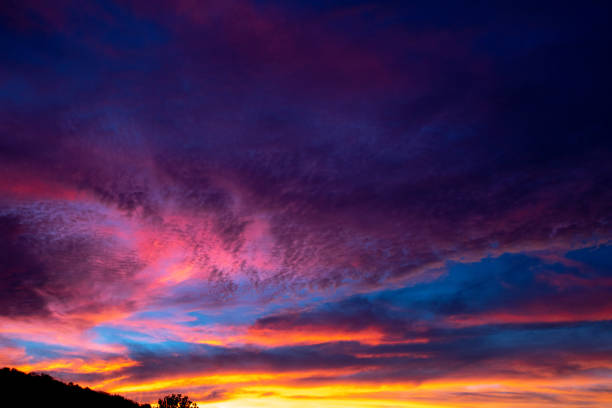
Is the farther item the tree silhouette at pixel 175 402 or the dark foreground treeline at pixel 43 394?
the tree silhouette at pixel 175 402

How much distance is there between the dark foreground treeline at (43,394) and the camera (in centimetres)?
2619

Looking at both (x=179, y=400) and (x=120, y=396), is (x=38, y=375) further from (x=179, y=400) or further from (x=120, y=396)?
(x=179, y=400)

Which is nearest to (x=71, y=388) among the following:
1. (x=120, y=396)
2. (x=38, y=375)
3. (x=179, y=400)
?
(x=38, y=375)

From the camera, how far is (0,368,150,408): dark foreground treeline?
85.9ft

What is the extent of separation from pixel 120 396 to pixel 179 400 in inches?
781

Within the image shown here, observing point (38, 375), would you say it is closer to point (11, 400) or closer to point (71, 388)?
point (71, 388)

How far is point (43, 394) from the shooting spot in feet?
93.8

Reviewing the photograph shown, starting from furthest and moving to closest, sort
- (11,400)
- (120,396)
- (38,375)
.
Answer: (120,396) → (38,375) → (11,400)

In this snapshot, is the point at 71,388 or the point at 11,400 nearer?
the point at 11,400

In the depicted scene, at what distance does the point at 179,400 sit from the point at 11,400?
114 feet

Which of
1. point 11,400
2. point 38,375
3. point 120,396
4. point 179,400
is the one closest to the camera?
point 11,400

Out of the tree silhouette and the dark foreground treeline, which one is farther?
the tree silhouette

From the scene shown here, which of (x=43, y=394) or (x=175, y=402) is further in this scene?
(x=175, y=402)

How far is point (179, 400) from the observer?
56.8m
